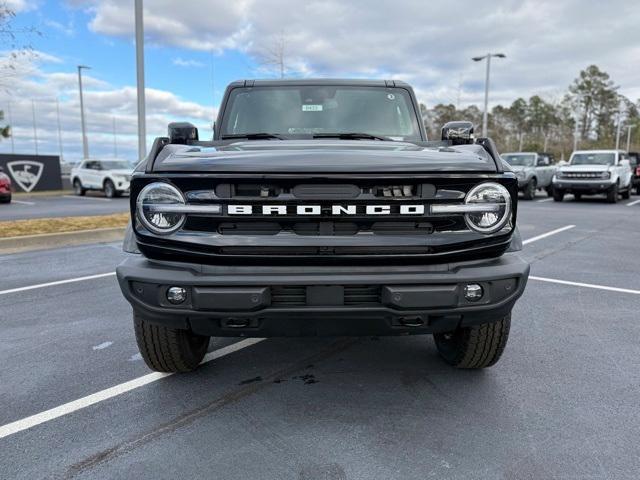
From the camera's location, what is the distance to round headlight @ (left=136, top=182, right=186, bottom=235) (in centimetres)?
239

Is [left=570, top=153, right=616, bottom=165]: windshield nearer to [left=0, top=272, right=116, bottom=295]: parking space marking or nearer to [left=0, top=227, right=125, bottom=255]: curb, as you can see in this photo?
[left=0, top=227, right=125, bottom=255]: curb

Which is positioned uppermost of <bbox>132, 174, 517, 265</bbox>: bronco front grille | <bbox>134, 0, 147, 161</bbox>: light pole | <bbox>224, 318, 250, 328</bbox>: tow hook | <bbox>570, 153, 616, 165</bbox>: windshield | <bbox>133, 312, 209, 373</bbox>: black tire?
<bbox>134, 0, 147, 161</bbox>: light pole

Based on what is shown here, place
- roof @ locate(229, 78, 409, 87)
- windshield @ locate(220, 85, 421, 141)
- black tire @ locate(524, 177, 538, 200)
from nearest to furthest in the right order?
1. windshield @ locate(220, 85, 421, 141)
2. roof @ locate(229, 78, 409, 87)
3. black tire @ locate(524, 177, 538, 200)

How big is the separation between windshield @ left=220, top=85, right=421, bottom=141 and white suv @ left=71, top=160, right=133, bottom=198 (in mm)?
16976

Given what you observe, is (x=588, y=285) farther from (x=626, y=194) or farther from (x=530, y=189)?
(x=626, y=194)

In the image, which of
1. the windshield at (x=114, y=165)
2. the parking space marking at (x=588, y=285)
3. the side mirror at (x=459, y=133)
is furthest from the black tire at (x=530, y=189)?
the side mirror at (x=459, y=133)

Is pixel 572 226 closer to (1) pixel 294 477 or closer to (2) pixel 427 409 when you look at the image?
(2) pixel 427 409

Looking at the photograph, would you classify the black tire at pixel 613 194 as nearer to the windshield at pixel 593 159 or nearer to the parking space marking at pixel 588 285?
the windshield at pixel 593 159

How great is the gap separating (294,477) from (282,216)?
1165 mm

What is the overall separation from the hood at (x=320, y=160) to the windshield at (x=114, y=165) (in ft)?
63.8

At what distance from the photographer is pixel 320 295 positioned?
2.28 m

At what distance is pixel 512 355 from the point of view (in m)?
3.56

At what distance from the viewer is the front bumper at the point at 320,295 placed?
2.26m

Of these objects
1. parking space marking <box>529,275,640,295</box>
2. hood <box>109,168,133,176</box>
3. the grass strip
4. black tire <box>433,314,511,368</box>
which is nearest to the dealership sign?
hood <box>109,168,133,176</box>
